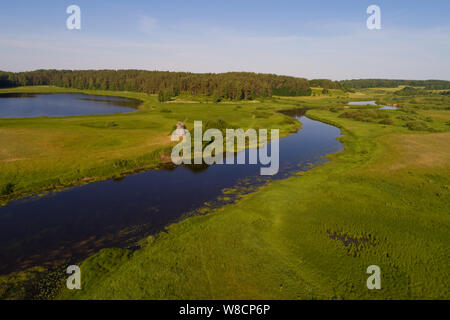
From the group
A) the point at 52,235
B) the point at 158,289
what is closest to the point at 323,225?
the point at 158,289

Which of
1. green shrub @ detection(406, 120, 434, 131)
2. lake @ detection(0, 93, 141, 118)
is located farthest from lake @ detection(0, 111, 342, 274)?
lake @ detection(0, 93, 141, 118)

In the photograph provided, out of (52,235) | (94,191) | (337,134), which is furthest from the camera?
(337,134)

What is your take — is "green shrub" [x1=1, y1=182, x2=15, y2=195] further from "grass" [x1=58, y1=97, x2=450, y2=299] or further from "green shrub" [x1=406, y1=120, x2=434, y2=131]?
"green shrub" [x1=406, y1=120, x2=434, y2=131]

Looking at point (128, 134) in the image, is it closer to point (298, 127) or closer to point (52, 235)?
point (52, 235)
